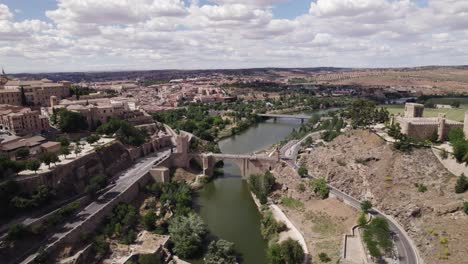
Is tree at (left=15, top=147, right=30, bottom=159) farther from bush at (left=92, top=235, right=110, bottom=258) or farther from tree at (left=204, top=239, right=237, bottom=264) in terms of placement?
tree at (left=204, top=239, right=237, bottom=264)

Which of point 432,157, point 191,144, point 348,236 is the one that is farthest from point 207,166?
point 432,157

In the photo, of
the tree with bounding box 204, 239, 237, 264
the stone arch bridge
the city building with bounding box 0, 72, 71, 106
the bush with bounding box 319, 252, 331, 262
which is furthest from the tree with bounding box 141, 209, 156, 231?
the city building with bounding box 0, 72, 71, 106

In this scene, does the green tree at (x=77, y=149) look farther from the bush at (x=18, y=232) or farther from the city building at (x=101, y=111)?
the bush at (x=18, y=232)

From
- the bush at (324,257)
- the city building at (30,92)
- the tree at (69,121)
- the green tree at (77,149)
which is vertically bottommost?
the bush at (324,257)

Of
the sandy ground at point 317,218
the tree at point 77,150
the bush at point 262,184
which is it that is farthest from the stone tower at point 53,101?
the sandy ground at point 317,218

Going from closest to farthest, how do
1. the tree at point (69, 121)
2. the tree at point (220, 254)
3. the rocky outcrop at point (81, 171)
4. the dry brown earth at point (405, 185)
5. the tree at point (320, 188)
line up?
the dry brown earth at point (405, 185) < the tree at point (220, 254) < the rocky outcrop at point (81, 171) < the tree at point (320, 188) < the tree at point (69, 121)

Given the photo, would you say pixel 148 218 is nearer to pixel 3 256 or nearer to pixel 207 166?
pixel 3 256
